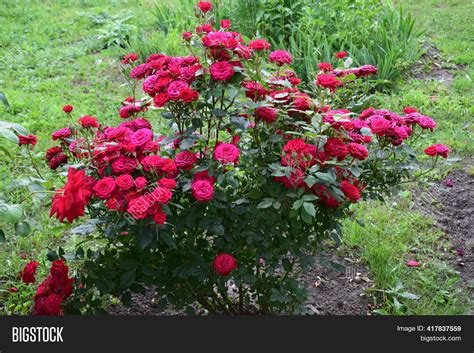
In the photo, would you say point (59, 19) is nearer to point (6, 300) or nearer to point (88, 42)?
point (88, 42)

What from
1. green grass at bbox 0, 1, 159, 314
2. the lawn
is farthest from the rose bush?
green grass at bbox 0, 1, 159, 314

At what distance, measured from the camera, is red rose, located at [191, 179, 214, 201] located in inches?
80.2

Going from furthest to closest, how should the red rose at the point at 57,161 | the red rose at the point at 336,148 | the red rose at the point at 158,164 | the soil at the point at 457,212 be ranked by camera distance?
the soil at the point at 457,212 < the red rose at the point at 57,161 < the red rose at the point at 336,148 < the red rose at the point at 158,164

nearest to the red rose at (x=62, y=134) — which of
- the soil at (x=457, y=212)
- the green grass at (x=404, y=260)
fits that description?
the green grass at (x=404, y=260)

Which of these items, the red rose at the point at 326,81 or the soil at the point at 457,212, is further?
the soil at the point at 457,212

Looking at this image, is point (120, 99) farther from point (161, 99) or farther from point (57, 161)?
point (161, 99)

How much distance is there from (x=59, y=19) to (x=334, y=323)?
5.63 m

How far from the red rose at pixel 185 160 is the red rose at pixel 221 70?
0.31 metres

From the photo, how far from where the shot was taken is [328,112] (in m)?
2.22

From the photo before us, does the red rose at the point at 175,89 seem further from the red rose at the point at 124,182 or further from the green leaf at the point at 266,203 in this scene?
the green leaf at the point at 266,203

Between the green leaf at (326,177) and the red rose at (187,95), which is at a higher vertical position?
the red rose at (187,95)

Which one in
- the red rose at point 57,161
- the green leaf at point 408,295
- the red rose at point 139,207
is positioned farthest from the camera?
the green leaf at point 408,295

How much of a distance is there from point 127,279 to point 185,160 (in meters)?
0.50

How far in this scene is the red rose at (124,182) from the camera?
2.01m
